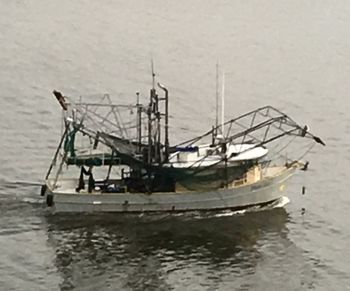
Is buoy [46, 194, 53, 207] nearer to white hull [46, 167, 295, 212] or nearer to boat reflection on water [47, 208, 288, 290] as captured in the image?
white hull [46, 167, 295, 212]

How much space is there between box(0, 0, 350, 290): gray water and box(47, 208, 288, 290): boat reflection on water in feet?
0.31

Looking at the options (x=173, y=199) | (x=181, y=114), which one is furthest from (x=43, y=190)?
(x=181, y=114)

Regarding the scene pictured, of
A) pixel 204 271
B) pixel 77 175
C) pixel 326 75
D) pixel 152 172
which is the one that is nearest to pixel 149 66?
pixel 326 75

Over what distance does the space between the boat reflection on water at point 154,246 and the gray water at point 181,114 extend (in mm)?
95

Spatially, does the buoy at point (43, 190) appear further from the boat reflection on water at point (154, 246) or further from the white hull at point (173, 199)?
the boat reflection on water at point (154, 246)

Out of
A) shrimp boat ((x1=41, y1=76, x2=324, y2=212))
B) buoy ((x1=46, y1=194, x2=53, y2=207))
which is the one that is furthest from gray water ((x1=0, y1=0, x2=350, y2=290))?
shrimp boat ((x1=41, y1=76, x2=324, y2=212))

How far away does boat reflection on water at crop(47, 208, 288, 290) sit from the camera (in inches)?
1864

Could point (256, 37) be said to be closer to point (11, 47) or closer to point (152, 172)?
point (11, 47)

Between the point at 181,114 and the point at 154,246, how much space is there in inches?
924

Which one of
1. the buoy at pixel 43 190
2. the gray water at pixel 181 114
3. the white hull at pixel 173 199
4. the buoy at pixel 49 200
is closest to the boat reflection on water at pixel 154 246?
the gray water at pixel 181 114

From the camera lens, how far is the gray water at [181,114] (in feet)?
159

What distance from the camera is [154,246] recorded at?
5081 centimetres

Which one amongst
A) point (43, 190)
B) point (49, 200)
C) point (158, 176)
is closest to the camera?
point (49, 200)

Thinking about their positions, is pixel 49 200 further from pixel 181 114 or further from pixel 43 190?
pixel 181 114
